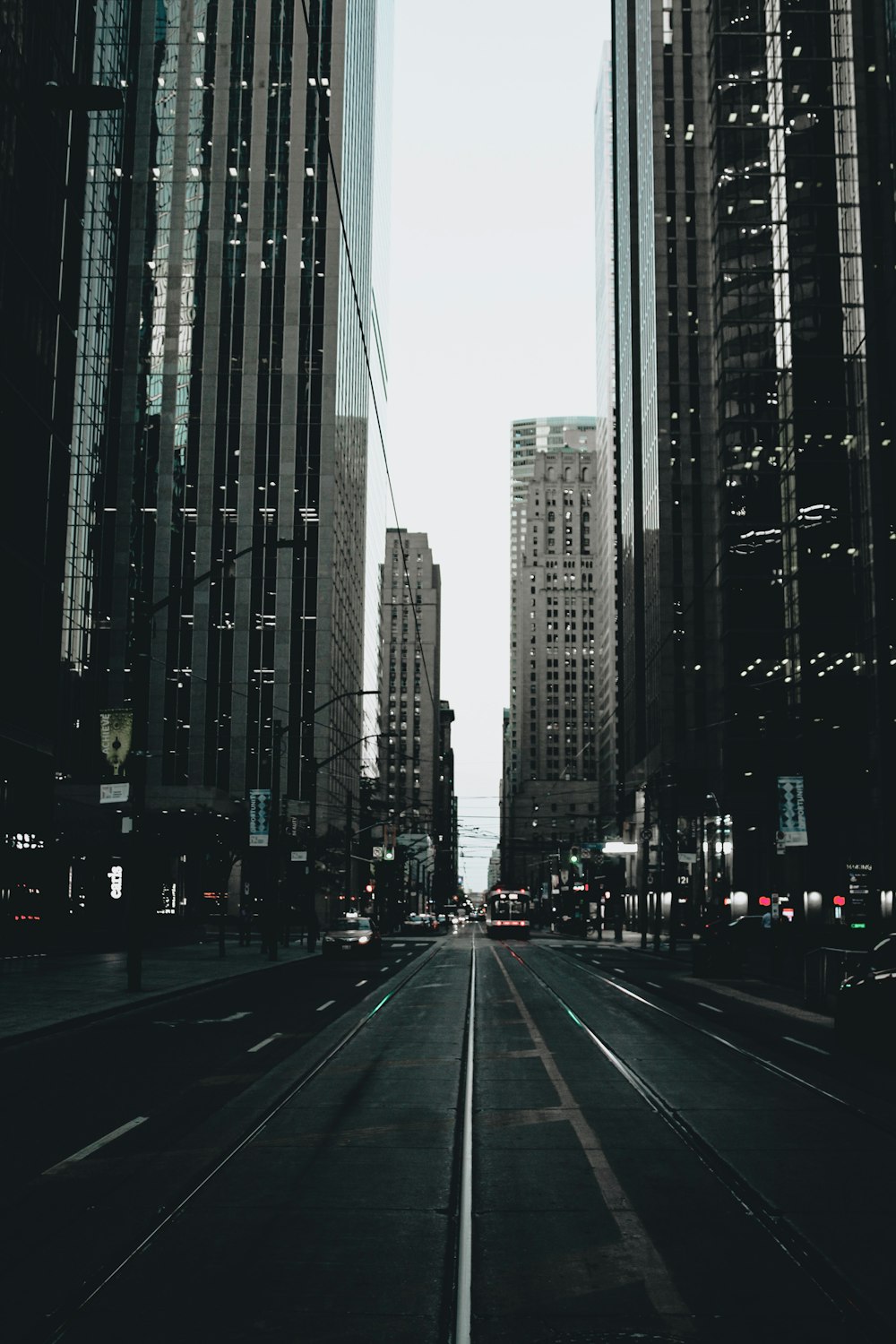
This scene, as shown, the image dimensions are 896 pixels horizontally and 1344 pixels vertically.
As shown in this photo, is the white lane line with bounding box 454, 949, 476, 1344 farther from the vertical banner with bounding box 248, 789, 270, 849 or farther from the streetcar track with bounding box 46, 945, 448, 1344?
the vertical banner with bounding box 248, 789, 270, 849

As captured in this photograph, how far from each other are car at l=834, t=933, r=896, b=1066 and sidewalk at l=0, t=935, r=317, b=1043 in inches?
483

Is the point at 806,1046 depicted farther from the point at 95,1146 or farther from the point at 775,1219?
the point at 95,1146

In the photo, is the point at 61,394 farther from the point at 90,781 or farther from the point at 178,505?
the point at 178,505

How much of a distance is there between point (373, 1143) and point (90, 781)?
245 ft

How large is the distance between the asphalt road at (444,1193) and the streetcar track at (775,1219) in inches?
1.1

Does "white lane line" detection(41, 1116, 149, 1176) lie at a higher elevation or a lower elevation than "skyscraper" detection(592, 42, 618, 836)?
lower

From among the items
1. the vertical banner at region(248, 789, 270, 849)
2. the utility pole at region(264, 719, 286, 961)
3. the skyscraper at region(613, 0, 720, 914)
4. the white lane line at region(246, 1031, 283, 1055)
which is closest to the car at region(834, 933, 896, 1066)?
the white lane line at region(246, 1031, 283, 1055)

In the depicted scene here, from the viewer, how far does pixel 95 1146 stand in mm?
10422

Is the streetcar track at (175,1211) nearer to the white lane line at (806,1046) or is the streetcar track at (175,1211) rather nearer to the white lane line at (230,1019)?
the white lane line at (230,1019)

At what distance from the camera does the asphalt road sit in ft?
20.5

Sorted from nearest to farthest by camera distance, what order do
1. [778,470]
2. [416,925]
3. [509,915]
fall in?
[778,470] < [509,915] < [416,925]

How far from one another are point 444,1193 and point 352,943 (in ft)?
133

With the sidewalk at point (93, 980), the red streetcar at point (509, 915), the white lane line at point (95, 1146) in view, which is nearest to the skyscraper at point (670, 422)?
the red streetcar at point (509, 915)

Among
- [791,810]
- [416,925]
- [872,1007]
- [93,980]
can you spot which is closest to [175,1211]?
[872,1007]
